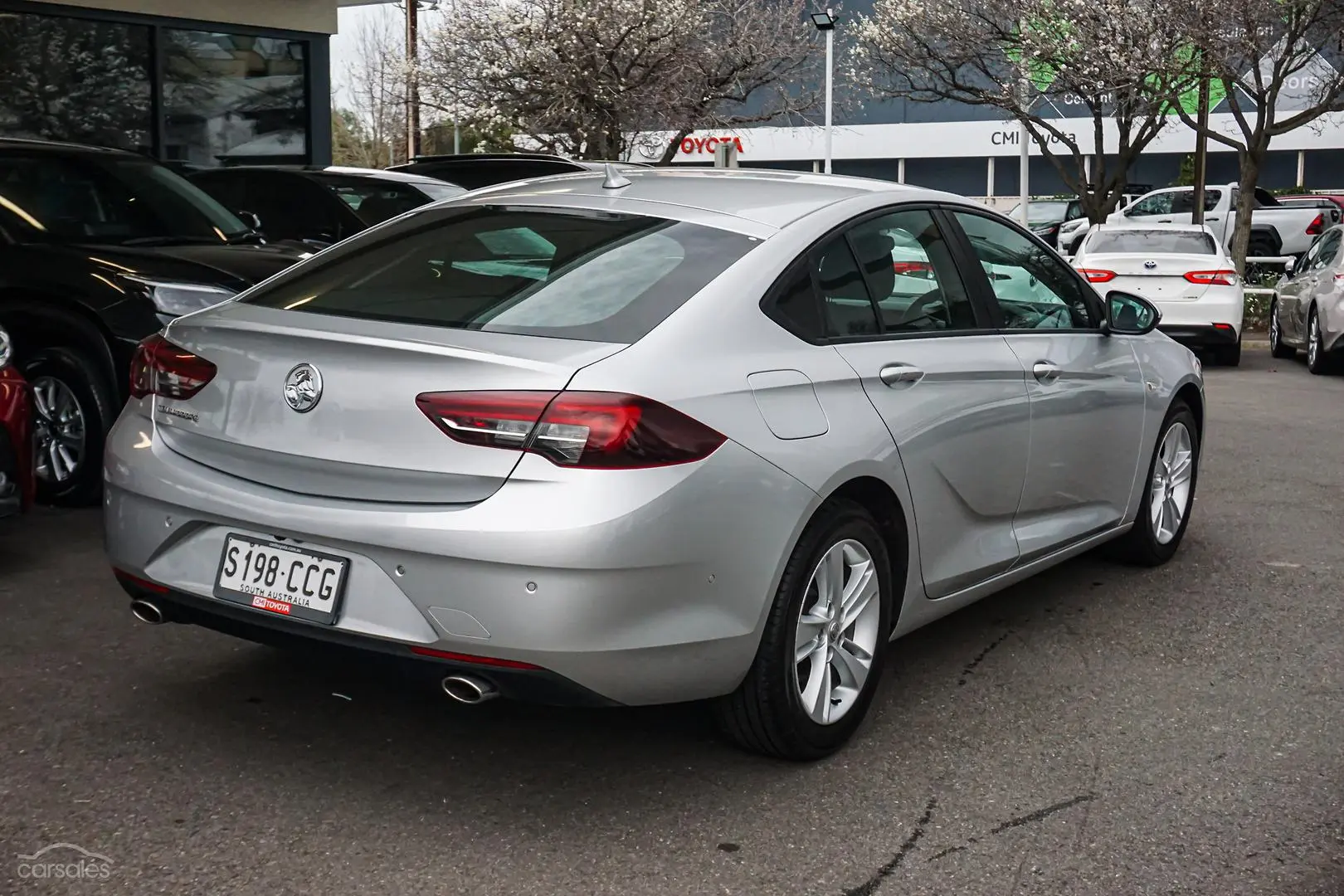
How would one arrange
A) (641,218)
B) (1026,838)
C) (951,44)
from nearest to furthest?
(1026,838)
(641,218)
(951,44)

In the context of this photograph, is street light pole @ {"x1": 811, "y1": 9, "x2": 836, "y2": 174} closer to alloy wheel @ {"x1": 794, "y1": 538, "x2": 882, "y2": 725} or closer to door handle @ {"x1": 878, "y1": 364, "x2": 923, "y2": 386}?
door handle @ {"x1": 878, "y1": 364, "x2": 923, "y2": 386}

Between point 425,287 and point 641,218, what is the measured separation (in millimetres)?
633

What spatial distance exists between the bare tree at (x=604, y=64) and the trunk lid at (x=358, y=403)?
2109 cm

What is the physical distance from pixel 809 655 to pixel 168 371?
6.03 ft

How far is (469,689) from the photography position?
11.3 feet

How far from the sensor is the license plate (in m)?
3.52

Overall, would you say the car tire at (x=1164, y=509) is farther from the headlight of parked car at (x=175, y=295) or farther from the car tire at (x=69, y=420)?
the car tire at (x=69, y=420)

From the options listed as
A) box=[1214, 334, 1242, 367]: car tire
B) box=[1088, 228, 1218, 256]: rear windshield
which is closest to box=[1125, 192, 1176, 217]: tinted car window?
box=[1088, 228, 1218, 256]: rear windshield

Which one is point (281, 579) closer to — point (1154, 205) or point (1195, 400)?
point (1195, 400)

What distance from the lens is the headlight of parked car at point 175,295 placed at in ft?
22.3

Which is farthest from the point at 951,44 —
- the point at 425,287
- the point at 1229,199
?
the point at 425,287

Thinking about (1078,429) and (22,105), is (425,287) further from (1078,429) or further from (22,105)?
(22,105)

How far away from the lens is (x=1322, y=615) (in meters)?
5.75

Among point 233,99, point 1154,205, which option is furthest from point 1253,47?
point 233,99
